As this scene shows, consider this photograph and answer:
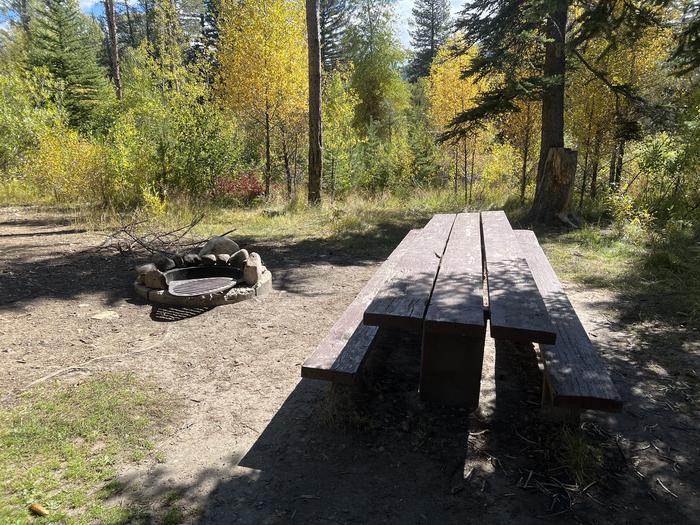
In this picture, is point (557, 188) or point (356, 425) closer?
point (356, 425)

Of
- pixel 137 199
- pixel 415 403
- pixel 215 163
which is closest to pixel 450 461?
pixel 415 403

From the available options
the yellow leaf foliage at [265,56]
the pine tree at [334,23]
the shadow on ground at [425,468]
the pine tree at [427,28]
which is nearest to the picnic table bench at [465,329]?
the shadow on ground at [425,468]

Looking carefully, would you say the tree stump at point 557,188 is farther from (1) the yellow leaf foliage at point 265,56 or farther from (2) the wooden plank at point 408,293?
(1) the yellow leaf foliage at point 265,56

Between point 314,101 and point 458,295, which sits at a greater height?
point 314,101

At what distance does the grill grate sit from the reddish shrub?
7.03m

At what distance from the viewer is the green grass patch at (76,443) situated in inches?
75.7

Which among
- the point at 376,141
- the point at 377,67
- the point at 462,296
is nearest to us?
the point at 462,296

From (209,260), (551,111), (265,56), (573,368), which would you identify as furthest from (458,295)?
(265,56)

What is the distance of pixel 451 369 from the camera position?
2424mm

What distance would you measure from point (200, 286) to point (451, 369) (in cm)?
314

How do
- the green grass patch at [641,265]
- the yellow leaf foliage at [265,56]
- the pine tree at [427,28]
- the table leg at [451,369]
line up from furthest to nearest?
1. the pine tree at [427,28]
2. the yellow leaf foliage at [265,56]
3. the green grass patch at [641,265]
4. the table leg at [451,369]

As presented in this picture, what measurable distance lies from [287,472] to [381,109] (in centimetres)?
2926

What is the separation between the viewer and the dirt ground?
1.94 m

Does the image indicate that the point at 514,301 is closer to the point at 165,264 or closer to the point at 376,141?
the point at 165,264
